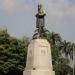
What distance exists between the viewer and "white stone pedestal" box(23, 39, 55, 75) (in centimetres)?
2914

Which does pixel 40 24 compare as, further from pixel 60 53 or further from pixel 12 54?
pixel 60 53

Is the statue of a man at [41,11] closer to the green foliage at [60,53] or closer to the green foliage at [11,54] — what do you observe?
the green foliage at [11,54]

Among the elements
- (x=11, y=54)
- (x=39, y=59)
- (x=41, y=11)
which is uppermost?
(x=41, y=11)

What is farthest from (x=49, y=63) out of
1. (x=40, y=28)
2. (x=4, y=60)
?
(x=4, y=60)

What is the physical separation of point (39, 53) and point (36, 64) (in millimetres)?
934

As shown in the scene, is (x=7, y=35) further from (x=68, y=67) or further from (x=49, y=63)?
(x=49, y=63)

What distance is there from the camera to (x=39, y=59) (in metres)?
29.3

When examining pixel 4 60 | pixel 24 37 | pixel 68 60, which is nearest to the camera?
pixel 4 60

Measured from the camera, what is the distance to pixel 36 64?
2927 centimetres

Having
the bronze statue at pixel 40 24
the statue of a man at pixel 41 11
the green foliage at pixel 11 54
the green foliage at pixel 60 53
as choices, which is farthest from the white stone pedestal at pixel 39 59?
the green foliage at pixel 60 53

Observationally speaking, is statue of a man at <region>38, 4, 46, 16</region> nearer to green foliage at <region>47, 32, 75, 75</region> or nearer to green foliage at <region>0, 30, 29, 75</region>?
green foliage at <region>0, 30, 29, 75</region>

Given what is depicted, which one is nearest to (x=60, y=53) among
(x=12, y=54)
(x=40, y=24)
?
(x=12, y=54)

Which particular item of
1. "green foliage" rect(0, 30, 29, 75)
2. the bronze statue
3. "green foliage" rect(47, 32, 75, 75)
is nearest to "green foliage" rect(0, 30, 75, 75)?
"green foliage" rect(0, 30, 29, 75)

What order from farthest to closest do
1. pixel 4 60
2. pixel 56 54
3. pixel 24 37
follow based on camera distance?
1. pixel 56 54
2. pixel 24 37
3. pixel 4 60
